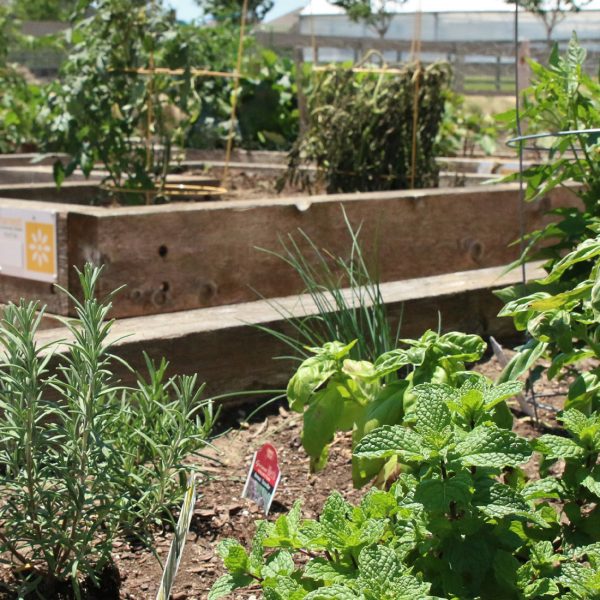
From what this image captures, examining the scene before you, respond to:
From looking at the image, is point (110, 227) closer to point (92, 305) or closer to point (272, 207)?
point (272, 207)

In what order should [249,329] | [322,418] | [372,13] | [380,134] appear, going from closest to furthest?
[322,418] → [249,329] → [380,134] → [372,13]

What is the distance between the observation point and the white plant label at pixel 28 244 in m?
3.62

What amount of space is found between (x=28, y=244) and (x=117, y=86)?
49.2 inches

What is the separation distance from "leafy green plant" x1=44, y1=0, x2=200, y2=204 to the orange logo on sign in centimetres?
90

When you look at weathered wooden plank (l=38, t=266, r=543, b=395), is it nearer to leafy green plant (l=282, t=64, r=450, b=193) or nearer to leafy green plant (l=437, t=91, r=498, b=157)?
leafy green plant (l=282, t=64, r=450, b=193)

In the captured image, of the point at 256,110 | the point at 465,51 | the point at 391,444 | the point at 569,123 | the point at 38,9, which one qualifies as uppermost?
the point at 38,9

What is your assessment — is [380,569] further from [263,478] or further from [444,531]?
[263,478]

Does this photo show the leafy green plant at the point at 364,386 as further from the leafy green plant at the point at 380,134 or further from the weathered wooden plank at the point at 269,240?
the leafy green plant at the point at 380,134

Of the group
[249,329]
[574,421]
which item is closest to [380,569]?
[574,421]

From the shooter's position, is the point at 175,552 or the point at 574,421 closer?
the point at 574,421

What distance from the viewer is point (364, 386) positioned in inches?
85.3

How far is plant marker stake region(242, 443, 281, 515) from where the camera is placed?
2338 mm

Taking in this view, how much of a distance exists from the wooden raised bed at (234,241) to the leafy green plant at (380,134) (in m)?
0.72

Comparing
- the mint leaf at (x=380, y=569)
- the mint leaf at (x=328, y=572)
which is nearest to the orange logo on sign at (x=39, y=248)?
the mint leaf at (x=328, y=572)
